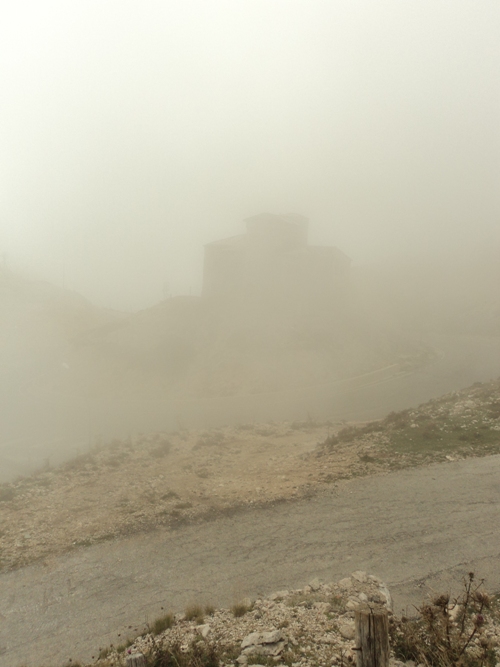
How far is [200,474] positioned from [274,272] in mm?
46871

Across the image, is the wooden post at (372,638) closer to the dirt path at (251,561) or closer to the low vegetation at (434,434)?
the dirt path at (251,561)

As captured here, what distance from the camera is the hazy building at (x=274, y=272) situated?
59.2m

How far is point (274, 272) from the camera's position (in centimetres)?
6066

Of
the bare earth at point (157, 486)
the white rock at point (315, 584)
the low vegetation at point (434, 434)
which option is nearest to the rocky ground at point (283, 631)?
the white rock at point (315, 584)

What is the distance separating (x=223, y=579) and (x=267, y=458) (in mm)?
10154

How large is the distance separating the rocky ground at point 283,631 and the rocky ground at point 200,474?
15.9ft

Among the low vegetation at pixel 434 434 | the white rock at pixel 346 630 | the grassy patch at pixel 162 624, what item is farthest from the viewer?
the low vegetation at pixel 434 434

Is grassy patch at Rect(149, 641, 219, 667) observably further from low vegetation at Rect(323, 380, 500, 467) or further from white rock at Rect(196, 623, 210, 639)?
low vegetation at Rect(323, 380, 500, 467)

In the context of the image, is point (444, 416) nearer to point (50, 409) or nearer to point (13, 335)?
point (50, 409)

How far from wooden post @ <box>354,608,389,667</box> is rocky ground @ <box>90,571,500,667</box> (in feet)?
3.61

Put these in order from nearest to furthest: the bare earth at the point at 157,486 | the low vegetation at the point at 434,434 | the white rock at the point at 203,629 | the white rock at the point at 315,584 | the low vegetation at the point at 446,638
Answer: the low vegetation at the point at 446,638 < the white rock at the point at 203,629 < the white rock at the point at 315,584 < the bare earth at the point at 157,486 < the low vegetation at the point at 434,434

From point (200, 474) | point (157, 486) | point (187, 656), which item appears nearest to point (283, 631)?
point (187, 656)

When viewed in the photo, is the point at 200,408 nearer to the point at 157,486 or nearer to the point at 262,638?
the point at 157,486

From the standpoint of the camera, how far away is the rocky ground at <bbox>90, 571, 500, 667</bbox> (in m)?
5.40
